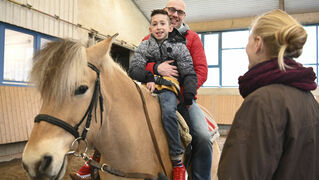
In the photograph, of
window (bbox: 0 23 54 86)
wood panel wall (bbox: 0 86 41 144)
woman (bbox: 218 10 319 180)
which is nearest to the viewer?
woman (bbox: 218 10 319 180)

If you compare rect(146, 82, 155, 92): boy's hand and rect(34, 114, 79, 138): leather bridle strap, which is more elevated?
rect(146, 82, 155, 92): boy's hand

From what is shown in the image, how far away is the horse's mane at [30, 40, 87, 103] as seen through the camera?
1.12m

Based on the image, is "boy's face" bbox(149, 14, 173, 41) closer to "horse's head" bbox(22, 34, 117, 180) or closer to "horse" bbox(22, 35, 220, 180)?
"horse" bbox(22, 35, 220, 180)

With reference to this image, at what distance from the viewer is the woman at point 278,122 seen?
846 mm

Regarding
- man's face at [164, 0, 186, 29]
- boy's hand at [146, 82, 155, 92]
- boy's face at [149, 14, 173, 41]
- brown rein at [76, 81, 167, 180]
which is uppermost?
man's face at [164, 0, 186, 29]

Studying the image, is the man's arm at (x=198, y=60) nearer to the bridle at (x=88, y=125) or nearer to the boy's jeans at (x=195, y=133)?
the boy's jeans at (x=195, y=133)

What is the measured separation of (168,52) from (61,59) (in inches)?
40.1

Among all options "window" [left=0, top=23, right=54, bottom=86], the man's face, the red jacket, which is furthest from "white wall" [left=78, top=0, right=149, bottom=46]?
the red jacket

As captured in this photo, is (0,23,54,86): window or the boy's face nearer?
the boy's face

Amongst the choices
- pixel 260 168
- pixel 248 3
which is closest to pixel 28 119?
pixel 260 168

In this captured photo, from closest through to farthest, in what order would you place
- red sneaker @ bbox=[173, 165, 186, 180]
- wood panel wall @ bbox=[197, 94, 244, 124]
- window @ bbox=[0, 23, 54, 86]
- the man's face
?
red sneaker @ bbox=[173, 165, 186, 180] → the man's face → window @ bbox=[0, 23, 54, 86] → wood panel wall @ bbox=[197, 94, 244, 124]

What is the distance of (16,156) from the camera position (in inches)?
209

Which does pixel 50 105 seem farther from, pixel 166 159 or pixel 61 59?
pixel 166 159

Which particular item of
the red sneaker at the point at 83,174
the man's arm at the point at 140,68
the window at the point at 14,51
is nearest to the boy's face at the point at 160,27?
the man's arm at the point at 140,68
